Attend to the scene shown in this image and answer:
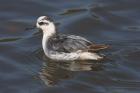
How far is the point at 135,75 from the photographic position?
1498cm

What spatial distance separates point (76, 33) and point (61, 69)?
2139mm

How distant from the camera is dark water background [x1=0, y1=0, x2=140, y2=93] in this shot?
14688mm

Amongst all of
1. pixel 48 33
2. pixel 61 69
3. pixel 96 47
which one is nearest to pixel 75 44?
pixel 96 47

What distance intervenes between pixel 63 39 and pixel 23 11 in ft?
11.0

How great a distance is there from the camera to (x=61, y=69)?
51.6ft

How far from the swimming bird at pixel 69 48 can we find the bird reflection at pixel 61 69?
150 millimetres

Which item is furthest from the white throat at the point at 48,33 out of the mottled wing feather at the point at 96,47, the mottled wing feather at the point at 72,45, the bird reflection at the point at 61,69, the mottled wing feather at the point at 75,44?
the mottled wing feather at the point at 96,47

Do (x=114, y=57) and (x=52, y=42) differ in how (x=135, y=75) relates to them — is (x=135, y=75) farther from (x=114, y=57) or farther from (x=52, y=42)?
(x=52, y=42)

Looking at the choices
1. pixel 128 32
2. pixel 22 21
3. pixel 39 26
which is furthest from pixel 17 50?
pixel 128 32

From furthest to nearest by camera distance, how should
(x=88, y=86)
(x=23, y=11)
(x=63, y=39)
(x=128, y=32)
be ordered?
1. (x=23, y=11)
2. (x=128, y=32)
3. (x=63, y=39)
4. (x=88, y=86)

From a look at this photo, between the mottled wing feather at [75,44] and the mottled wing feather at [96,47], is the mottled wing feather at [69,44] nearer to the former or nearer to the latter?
the mottled wing feather at [75,44]

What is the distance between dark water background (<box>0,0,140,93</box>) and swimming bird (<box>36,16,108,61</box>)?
0.21 meters

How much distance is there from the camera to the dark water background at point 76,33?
14688 mm

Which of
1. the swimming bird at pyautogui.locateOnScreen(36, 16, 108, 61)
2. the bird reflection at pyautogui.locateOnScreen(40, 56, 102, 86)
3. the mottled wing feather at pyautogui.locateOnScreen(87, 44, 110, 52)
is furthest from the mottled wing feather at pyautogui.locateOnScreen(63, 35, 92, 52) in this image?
the bird reflection at pyautogui.locateOnScreen(40, 56, 102, 86)
